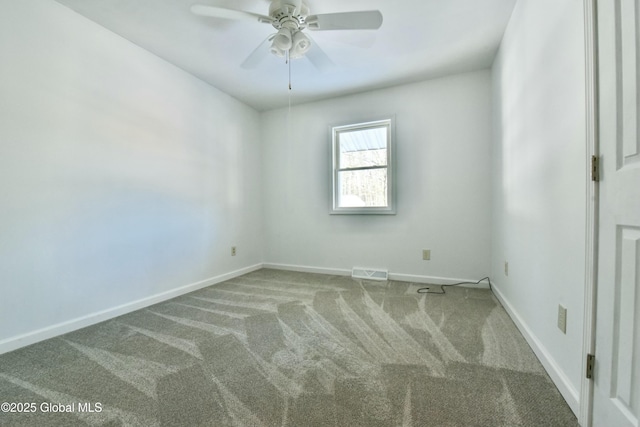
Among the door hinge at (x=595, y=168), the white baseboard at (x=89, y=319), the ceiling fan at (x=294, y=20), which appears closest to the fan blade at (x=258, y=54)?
the ceiling fan at (x=294, y=20)

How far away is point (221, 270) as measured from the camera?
3232mm

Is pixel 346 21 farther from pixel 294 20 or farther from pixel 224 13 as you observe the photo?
Result: pixel 224 13

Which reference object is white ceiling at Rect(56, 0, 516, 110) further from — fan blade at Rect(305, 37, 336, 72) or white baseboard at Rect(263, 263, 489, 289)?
white baseboard at Rect(263, 263, 489, 289)

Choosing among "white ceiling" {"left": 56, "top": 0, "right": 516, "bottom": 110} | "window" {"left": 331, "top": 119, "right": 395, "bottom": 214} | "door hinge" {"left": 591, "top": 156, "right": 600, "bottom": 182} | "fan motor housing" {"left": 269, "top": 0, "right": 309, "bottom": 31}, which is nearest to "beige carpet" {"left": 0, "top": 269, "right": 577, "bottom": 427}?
"door hinge" {"left": 591, "top": 156, "right": 600, "bottom": 182}

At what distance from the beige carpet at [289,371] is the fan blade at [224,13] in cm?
215

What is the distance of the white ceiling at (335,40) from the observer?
187cm

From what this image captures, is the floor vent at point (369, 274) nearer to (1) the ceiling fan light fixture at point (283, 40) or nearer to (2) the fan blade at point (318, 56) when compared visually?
(2) the fan blade at point (318, 56)

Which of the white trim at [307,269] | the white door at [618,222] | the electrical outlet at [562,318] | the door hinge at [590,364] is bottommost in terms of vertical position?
the white trim at [307,269]

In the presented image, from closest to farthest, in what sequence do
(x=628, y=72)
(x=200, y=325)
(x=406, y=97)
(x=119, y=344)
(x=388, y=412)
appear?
(x=628, y=72) < (x=388, y=412) < (x=119, y=344) < (x=200, y=325) < (x=406, y=97)

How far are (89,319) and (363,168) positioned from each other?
319 centimetres

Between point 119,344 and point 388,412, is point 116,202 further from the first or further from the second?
point 388,412

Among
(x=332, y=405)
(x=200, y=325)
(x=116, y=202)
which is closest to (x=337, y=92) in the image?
(x=116, y=202)

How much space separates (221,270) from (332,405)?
250cm

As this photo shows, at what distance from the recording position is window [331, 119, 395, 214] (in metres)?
3.21
